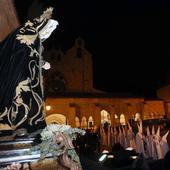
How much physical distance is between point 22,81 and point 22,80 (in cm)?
1

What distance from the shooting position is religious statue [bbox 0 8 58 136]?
312 cm

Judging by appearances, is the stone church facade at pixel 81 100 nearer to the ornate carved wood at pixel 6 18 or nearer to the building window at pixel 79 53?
the building window at pixel 79 53

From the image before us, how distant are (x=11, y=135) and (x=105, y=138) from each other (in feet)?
65.6

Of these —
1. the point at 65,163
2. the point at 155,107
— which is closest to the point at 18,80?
the point at 65,163

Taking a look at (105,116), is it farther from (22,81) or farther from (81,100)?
(22,81)

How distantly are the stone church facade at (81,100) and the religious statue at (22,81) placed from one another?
31601 millimetres

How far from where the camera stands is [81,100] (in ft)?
126

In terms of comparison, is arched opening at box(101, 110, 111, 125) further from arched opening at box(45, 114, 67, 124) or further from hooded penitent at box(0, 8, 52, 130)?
hooded penitent at box(0, 8, 52, 130)

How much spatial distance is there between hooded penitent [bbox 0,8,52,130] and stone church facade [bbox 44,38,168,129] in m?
31.6

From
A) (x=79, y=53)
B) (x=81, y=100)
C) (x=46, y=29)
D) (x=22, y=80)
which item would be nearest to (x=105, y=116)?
(x=81, y=100)

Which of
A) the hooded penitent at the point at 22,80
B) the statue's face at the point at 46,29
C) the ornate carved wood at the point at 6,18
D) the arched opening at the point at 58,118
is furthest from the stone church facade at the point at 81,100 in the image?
the hooded penitent at the point at 22,80

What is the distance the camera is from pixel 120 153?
37.0ft

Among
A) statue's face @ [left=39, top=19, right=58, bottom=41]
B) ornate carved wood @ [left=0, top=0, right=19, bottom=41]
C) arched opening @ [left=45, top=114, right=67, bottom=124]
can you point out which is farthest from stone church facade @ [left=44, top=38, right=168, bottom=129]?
statue's face @ [left=39, top=19, right=58, bottom=41]

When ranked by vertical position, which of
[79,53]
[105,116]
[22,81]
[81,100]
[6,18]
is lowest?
[22,81]
